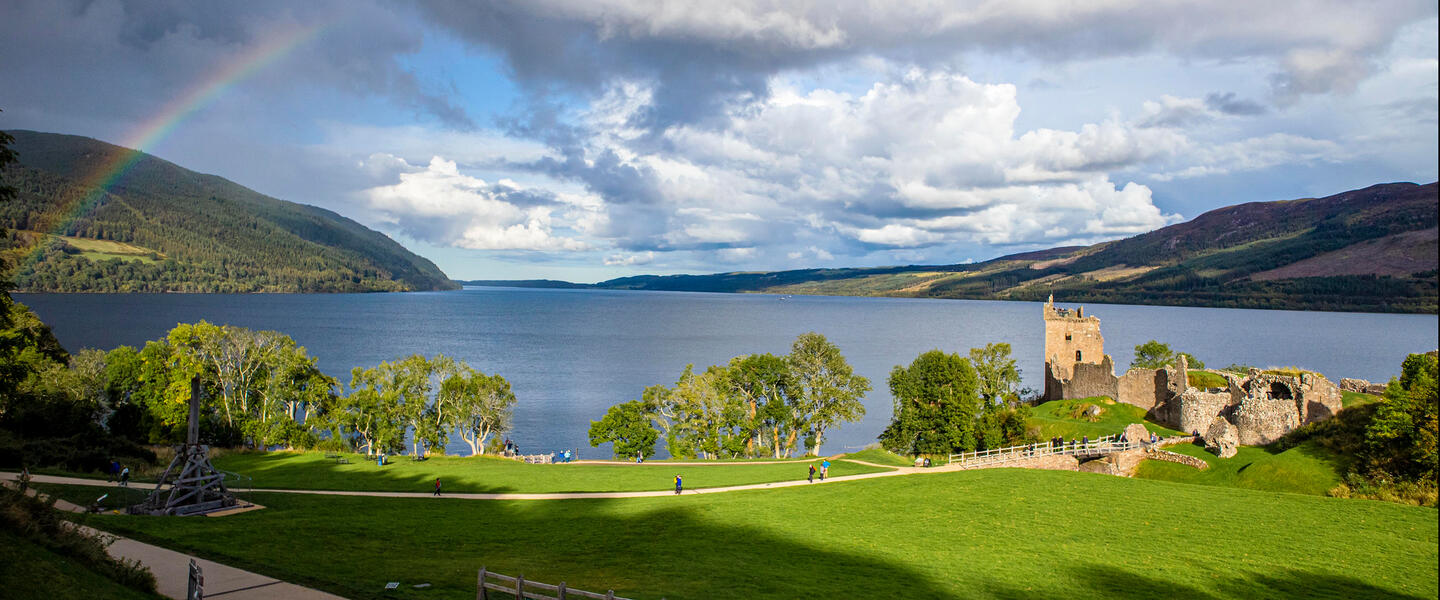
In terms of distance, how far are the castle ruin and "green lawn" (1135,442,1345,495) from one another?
4.88 feet

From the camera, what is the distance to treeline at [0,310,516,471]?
4853cm

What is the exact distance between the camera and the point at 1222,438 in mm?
40500

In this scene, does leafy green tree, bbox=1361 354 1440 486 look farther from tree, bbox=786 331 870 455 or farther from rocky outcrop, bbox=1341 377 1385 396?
tree, bbox=786 331 870 455

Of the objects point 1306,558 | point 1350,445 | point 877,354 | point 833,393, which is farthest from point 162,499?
point 877,354

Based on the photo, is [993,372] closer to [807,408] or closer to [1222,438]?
[807,408]

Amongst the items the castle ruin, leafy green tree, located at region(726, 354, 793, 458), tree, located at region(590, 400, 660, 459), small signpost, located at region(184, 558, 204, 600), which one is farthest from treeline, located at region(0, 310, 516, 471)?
the castle ruin

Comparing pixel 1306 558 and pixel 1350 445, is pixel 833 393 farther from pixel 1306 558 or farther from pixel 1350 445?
pixel 1306 558

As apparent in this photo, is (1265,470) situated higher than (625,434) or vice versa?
(1265,470)

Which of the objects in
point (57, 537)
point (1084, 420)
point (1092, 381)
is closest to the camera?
point (57, 537)

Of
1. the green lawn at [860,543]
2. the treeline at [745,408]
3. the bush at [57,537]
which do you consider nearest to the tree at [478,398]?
the treeline at [745,408]

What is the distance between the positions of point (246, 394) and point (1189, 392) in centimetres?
6994

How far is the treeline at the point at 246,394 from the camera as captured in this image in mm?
48531

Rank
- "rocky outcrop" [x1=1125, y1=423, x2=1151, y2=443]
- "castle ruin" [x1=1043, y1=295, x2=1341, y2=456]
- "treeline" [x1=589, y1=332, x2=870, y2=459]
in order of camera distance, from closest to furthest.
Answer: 1. "castle ruin" [x1=1043, y1=295, x2=1341, y2=456]
2. "rocky outcrop" [x1=1125, y1=423, x2=1151, y2=443]
3. "treeline" [x1=589, y1=332, x2=870, y2=459]

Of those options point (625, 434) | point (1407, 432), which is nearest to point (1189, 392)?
point (1407, 432)
